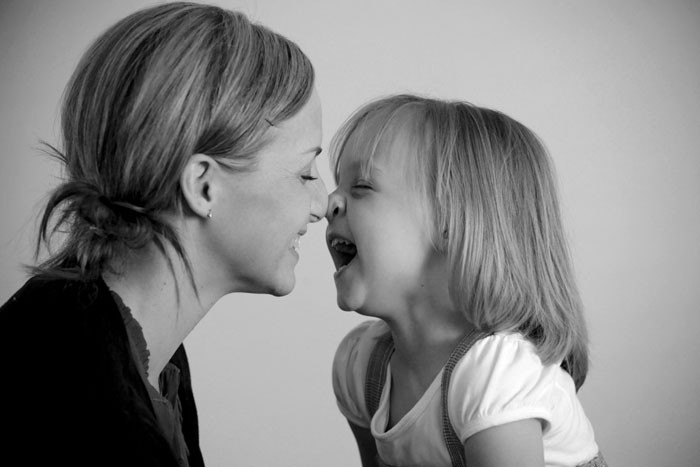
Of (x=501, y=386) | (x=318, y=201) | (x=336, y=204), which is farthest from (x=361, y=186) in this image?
(x=501, y=386)

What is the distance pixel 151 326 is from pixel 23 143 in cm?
130

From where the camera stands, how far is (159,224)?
3.88 ft

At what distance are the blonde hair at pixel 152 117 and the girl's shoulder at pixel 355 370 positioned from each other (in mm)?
562

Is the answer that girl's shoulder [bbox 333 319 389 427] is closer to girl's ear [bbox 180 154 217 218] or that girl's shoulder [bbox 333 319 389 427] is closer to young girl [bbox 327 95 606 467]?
young girl [bbox 327 95 606 467]

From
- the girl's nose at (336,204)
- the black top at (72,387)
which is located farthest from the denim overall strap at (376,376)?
the black top at (72,387)

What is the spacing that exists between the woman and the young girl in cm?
23

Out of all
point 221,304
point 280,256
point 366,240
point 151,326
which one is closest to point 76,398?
point 151,326

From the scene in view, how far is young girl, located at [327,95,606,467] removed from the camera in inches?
55.7

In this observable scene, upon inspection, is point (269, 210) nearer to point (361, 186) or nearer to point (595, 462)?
point (361, 186)

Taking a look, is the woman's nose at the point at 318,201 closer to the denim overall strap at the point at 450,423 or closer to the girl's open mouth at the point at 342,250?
the girl's open mouth at the point at 342,250

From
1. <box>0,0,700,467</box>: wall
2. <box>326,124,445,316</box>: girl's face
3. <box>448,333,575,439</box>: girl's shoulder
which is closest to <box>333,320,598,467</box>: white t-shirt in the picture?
<box>448,333,575,439</box>: girl's shoulder

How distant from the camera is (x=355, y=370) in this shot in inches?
65.7

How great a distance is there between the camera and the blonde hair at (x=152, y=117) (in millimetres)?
1128

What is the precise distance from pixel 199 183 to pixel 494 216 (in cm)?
56
